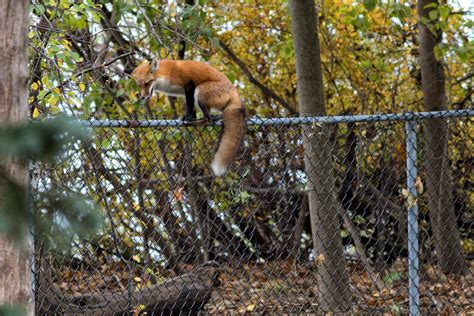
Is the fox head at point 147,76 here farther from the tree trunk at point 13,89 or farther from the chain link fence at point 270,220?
the tree trunk at point 13,89

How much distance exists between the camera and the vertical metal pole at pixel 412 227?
18.9 feet

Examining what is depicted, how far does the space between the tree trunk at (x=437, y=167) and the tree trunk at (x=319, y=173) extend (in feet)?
3.84

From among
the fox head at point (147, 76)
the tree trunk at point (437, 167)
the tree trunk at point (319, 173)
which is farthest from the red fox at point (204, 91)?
the tree trunk at point (437, 167)

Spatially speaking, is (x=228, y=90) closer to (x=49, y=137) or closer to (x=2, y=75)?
(x=2, y=75)

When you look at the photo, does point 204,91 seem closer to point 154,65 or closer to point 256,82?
point 154,65

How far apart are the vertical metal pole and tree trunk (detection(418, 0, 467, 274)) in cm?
135

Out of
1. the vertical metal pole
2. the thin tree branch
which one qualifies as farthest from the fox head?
the thin tree branch

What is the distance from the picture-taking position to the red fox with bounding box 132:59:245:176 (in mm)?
5707

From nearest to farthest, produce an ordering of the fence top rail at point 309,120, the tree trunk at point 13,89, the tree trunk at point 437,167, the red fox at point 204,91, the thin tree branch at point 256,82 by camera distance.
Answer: the tree trunk at point 13,89
the fence top rail at point 309,120
the red fox at point 204,91
the tree trunk at point 437,167
the thin tree branch at point 256,82

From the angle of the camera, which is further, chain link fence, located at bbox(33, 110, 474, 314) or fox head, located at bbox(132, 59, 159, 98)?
fox head, located at bbox(132, 59, 159, 98)

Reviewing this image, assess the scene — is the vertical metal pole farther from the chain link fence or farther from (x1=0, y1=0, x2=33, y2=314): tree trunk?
(x1=0, y1=0, x2=33, y2=314): tree trunk

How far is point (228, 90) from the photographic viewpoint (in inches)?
241

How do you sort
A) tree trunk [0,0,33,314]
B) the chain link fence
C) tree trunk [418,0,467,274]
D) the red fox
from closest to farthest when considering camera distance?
tree trunk [0,0,33,314]
the red fox
the chain link fence
tree trunk [418,0,467,274]

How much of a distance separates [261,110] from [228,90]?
10.4 ft
